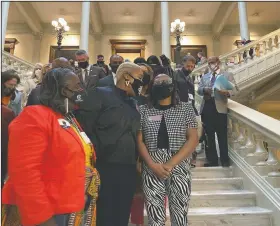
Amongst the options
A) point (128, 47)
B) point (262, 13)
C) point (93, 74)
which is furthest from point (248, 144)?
point (262, 13)

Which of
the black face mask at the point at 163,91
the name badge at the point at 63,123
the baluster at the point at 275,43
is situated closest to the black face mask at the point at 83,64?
the black face mask at the point at 163,91

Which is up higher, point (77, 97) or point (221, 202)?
point (77, 97)

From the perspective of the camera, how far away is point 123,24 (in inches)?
614

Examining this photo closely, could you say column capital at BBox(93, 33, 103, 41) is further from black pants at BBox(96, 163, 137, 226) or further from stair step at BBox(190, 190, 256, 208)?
black pants at BBox(96, 163, 137, 226)

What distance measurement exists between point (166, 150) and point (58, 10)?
14203 mm

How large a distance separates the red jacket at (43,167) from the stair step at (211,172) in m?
2.38

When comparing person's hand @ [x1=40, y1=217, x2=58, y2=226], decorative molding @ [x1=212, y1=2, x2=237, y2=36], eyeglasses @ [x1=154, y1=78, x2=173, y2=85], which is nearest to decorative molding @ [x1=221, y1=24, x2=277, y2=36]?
decorative molding @ [x1=212, y1=2, x2=237, y2=36]

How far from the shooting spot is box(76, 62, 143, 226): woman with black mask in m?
1.86

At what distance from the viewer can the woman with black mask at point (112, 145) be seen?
6.11ft

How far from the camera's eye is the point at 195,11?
14562 mm

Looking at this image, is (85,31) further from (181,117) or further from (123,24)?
(181,117)

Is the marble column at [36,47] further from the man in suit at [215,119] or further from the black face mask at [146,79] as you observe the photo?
the black face mask at [146,79]

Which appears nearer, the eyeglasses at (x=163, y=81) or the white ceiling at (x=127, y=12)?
the eyeglasses at (x=163, y=81)

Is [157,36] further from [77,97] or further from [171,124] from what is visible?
[77,97]
